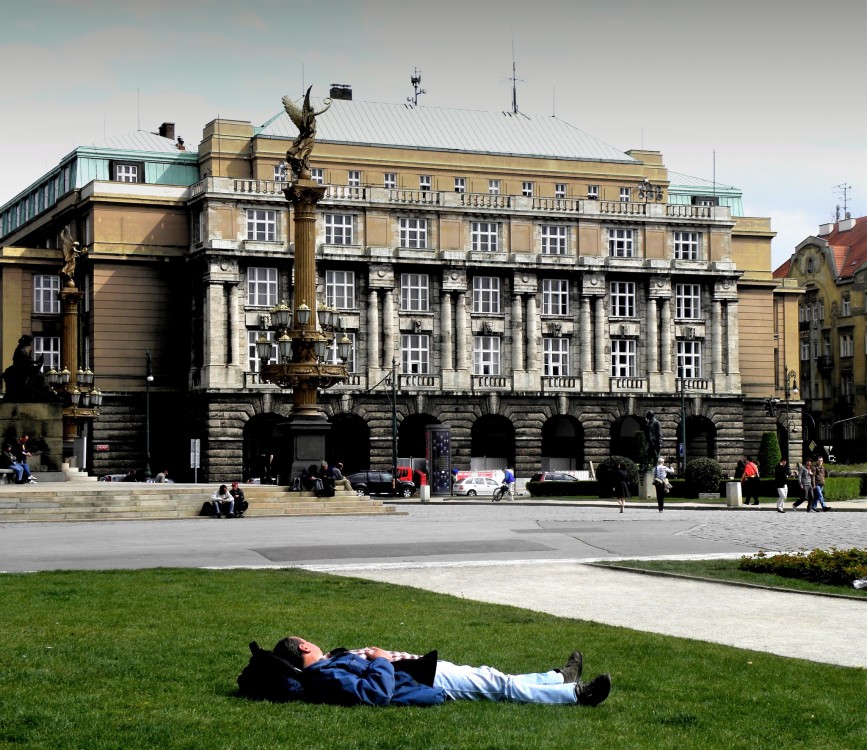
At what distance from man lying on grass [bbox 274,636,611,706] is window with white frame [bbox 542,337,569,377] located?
71664mm

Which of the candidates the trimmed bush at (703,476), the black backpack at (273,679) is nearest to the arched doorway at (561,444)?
the trimmed bush at (703,476)

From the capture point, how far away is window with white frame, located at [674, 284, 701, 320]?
85875mm

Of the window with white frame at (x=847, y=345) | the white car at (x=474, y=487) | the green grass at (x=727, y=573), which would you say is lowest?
the white car at (x=474, y=487)

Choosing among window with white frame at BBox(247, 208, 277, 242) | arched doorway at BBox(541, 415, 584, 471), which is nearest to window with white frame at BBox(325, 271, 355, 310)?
window with white frame at BBox(247, 208, 277, 242)

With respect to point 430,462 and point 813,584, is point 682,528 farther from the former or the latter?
point 430,462

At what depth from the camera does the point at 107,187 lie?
258 ft

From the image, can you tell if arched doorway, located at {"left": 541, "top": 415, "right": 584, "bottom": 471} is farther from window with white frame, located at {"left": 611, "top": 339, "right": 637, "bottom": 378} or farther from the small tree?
the small tree

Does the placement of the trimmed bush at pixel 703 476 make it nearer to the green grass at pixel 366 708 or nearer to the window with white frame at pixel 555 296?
the window with white frame at pixel 555 296

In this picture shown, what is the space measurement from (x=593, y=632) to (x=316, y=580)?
7.07 metres

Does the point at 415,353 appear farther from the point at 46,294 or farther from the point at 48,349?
the point at 46,294

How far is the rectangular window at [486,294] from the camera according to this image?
81.9 m

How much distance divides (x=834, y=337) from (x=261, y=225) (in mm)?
49350

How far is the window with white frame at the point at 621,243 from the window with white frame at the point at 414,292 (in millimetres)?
11149

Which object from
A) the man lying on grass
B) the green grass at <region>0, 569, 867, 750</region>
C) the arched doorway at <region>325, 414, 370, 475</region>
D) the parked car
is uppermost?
the arched doorway at <region>325, 414, 370, 475</region>
